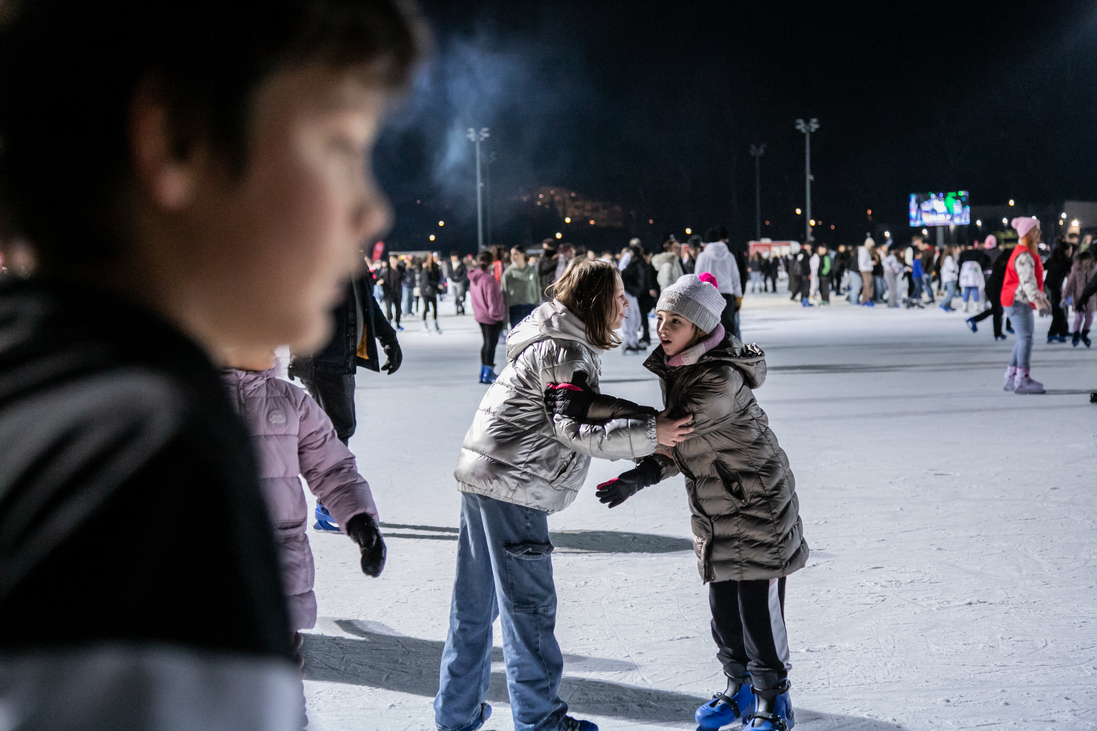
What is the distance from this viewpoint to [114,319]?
1.77ft

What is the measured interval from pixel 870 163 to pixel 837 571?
263ft

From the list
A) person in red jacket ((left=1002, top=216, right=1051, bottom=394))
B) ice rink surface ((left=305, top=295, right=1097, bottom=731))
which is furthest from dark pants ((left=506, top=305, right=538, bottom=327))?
person in red jacket ((left=1002, top=216, right=1051, bottom=394))

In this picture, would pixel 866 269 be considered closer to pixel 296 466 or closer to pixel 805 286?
pixel 805 286

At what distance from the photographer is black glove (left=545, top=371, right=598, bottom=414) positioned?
10.3 ft

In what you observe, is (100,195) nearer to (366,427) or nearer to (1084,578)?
(1084,578)

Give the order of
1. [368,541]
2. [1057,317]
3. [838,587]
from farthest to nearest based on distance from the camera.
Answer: [1057,317] < [838,587] < [368,541]

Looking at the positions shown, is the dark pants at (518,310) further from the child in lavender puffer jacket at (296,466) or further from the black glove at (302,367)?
the child in lavender puffer jacket at (296,466)

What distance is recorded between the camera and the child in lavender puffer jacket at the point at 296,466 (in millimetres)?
2764

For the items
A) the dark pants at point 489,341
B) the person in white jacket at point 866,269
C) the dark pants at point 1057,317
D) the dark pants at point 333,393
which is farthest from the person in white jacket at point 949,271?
the dark pants at point 333,393

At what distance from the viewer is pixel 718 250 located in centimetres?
1314

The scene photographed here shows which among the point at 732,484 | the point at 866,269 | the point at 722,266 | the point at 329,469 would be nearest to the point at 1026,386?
the point at 722,266

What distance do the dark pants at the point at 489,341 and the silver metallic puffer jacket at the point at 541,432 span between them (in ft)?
27.1

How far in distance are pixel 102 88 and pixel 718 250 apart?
1286 cm

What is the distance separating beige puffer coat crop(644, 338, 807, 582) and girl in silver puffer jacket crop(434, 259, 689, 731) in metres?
0.17
